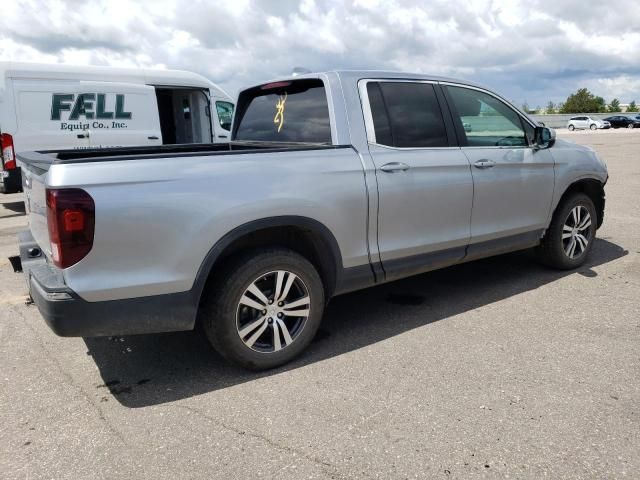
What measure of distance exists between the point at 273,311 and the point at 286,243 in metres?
0.44

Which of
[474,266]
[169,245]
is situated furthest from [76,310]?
[474,266]

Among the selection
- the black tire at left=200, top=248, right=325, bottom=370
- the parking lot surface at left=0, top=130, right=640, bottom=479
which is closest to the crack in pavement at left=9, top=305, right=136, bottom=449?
the parking lot surface at left=0, top=130, right=640, bottom=479

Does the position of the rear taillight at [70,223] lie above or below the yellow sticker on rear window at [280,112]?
below

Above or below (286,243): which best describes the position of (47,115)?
above

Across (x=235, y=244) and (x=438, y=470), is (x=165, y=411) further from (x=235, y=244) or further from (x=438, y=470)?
(x=438, y=470)

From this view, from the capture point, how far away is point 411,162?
369 centimetres

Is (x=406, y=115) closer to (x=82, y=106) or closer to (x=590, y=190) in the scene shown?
(x=590, y=190)

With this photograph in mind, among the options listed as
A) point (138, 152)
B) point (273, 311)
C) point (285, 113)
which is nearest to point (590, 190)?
point (285, 113)

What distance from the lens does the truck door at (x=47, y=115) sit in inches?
346

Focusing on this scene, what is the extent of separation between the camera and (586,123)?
5162cm

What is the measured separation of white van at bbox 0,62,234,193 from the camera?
8758 mm

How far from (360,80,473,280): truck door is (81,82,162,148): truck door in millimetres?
7265

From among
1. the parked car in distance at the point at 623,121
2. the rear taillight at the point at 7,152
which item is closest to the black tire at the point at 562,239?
the rear taillight at the point at 7,152

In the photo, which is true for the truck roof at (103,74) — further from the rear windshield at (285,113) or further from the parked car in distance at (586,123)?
the parked car in distance at (586,123)
